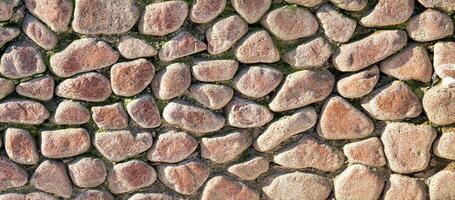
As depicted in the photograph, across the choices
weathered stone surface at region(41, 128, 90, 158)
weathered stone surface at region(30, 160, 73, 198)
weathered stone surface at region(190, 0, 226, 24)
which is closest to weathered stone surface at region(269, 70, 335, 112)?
weathered stone surface at region(190, 0, 226, 24)

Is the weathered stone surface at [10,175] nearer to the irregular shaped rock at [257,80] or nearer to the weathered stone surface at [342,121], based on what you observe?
the irregular shaped rock at [257,80]

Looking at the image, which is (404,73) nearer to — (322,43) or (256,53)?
(322,43)

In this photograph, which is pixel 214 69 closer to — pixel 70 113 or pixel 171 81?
pixel 171 81

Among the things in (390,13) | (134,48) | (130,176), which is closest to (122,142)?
(130,176)

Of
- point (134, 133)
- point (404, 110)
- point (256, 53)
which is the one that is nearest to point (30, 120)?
point (134, 133)

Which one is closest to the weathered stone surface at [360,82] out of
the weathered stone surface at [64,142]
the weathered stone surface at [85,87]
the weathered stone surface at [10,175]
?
the weathered stone surface at [85,87]

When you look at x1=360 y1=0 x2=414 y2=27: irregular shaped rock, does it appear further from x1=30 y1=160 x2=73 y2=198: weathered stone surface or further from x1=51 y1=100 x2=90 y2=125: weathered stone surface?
x1=30 y1=160 x2=73 y2=198: weathered stone surface
